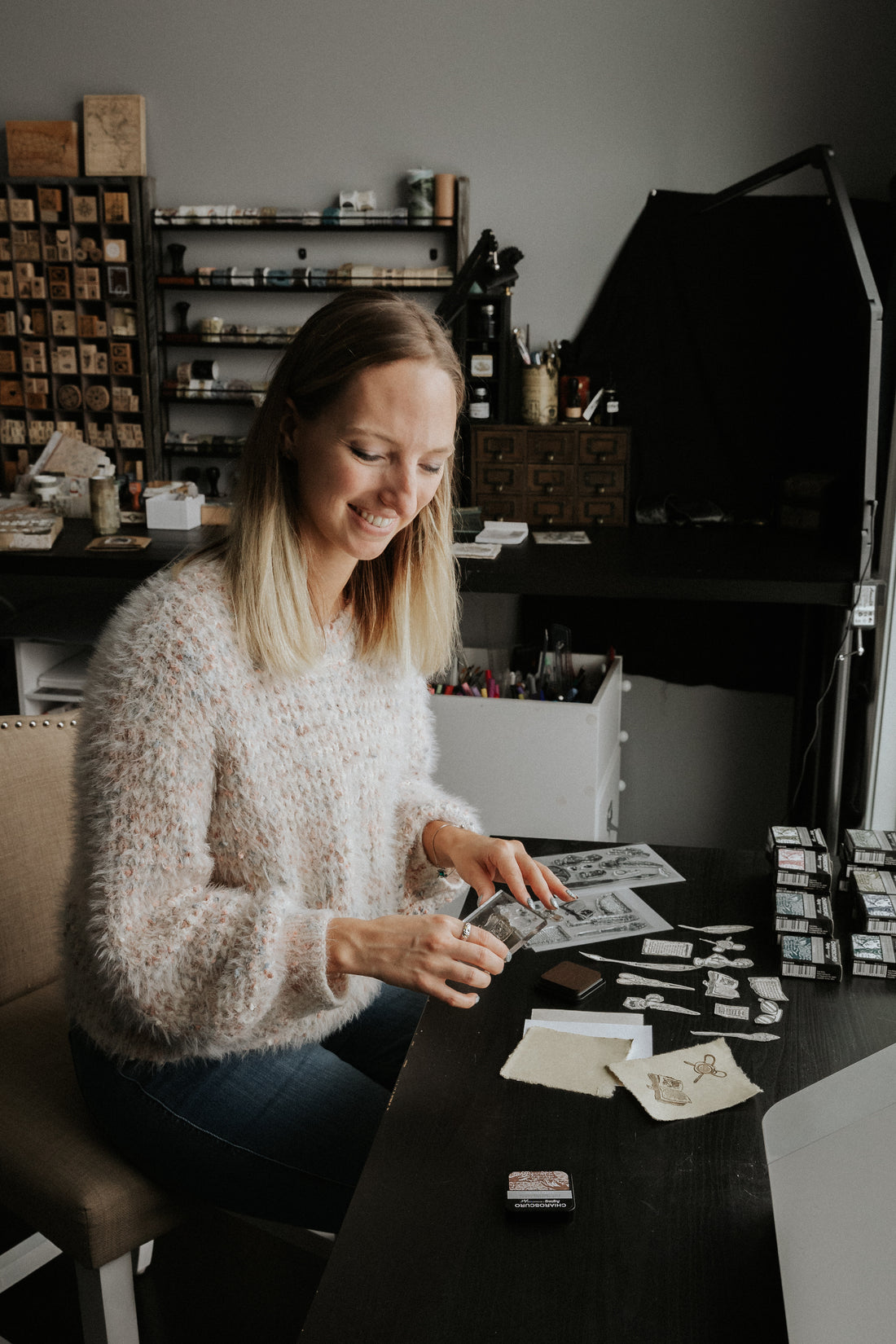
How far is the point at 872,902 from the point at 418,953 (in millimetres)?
591

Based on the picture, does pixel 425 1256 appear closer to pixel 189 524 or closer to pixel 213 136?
pixel 189 524

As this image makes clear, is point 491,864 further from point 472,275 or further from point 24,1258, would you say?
point 472,275

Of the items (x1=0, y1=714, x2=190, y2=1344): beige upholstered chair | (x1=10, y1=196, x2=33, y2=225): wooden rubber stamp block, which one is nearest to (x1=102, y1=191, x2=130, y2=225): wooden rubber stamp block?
(x1=10, y1=196, x2=33, y2=225): wooden rubber stamp block

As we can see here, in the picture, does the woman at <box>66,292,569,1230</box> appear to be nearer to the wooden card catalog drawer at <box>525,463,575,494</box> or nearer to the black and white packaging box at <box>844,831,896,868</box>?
the black and white packaging box at <box>844,831,896,868</box>

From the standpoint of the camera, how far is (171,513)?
328 centimetres

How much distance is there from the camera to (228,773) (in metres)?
1.21

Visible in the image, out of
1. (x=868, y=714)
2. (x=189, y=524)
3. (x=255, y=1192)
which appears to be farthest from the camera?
(x=189, y=524)

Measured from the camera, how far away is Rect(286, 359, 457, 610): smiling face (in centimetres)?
125

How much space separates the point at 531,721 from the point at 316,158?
2531 mm

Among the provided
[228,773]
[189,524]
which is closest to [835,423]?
[189,524]

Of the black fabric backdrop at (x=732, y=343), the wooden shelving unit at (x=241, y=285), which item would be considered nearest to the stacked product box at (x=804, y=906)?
the black fabric backdrop at (x=732, y=343)

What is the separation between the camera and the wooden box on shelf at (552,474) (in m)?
3.37

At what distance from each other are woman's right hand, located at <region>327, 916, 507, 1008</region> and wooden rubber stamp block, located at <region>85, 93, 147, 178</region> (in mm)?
3727

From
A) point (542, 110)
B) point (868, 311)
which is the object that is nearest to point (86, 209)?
point (542, 110)
